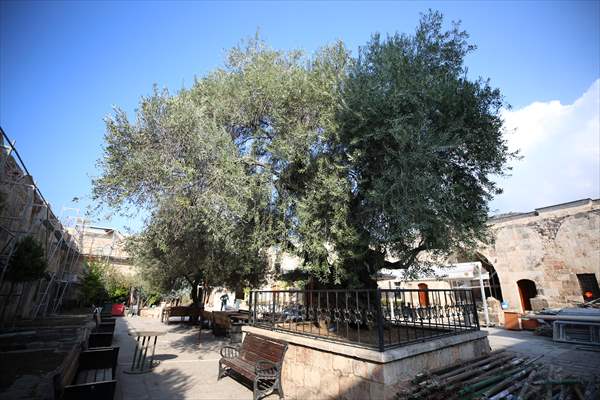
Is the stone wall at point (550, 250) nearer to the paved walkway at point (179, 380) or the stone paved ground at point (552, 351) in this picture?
the stone paved ground at point (552, 351)

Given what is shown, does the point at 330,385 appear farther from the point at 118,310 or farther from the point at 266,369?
the point at 118,310

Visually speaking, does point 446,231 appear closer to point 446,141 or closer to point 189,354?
point 446,141

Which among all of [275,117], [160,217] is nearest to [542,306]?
[275,117]

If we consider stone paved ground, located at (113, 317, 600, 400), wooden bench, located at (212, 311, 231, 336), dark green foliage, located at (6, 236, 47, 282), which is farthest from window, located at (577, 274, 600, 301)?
dark green foliage, located at (6, 236, 47, 282)

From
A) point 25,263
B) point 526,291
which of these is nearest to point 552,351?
point 526,291

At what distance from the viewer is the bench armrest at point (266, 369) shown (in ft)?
18.5

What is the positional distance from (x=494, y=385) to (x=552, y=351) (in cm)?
628

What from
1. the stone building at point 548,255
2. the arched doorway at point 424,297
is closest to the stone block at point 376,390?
the arched doorway at point 424,297

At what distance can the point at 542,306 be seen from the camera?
15.8m

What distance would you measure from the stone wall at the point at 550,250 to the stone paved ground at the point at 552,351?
5.19 meters

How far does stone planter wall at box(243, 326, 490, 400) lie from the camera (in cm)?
442

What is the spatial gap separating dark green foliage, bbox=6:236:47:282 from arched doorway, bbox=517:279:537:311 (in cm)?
2446

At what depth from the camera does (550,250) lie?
17.5m

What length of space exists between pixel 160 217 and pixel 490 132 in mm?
8184
